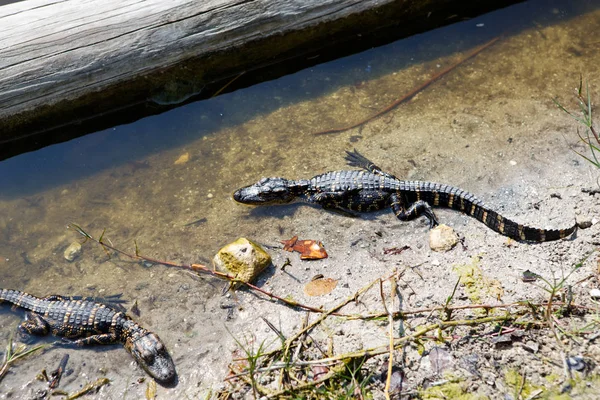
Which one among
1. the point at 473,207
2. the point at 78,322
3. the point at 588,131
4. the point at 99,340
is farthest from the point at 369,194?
the point at 78,322

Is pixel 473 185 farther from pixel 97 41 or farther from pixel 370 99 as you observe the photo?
pixel 97 41

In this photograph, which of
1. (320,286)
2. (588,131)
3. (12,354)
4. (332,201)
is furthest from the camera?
(588,131)

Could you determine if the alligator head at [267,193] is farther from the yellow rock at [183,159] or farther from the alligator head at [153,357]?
the alligator head at [153,357]

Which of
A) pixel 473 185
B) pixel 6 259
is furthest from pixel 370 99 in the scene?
pixel 6 259

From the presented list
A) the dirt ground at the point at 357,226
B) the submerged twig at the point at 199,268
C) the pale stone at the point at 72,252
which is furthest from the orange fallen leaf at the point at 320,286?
the pale stone at the point at 72,252

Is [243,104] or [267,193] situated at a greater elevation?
[243,104]

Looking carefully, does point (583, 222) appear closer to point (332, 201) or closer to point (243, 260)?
point (332, 201)
